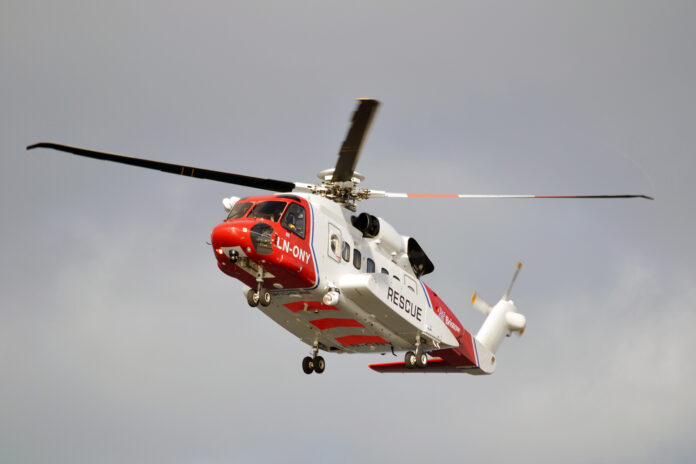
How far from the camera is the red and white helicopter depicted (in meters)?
28.2

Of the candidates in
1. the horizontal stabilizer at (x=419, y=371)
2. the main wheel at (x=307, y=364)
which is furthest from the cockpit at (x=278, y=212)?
the horizontal stabilizer at (x=419, y=371)

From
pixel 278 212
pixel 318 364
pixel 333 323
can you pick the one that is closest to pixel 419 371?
pixel 318 364

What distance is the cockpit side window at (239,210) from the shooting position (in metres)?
29.0

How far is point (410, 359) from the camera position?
107 feet

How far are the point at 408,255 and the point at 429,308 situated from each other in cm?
174

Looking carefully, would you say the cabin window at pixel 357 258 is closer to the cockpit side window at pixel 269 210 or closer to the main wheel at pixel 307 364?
the cockpit side window at pixel 269 210

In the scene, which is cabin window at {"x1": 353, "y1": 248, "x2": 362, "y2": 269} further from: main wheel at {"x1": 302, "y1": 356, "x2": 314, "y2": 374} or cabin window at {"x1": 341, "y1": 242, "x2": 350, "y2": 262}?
main wheel at {"x1": 302, "y1": 356, "x2": 314, "y2": 374}

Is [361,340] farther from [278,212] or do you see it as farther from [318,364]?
[278,212]

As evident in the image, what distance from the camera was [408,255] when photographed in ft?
109

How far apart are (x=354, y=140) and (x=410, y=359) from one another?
7.51 meters

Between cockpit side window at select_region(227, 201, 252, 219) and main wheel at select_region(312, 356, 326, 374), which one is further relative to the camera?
main wheel at select_region(312, 356, 326, 374)

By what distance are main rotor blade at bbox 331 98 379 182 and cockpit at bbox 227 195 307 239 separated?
1.75 meters

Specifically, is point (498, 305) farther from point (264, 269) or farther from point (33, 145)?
point (33, 145)

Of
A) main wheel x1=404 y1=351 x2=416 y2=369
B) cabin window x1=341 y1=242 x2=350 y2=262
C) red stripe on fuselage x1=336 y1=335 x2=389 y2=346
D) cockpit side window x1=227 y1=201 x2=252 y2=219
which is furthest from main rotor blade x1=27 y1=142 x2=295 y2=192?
main wheel x1=404 y1=351 x2=416 y2=369
